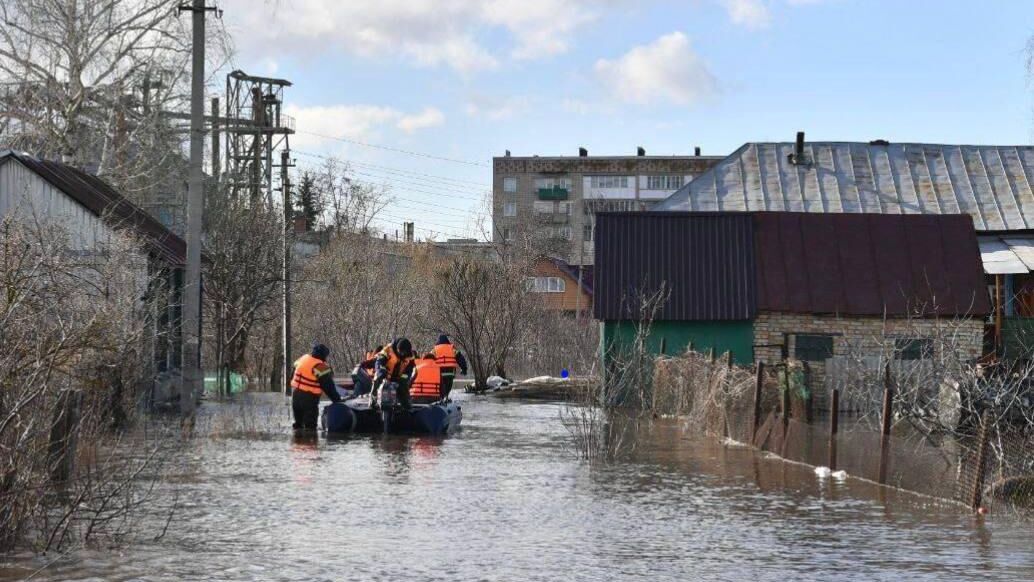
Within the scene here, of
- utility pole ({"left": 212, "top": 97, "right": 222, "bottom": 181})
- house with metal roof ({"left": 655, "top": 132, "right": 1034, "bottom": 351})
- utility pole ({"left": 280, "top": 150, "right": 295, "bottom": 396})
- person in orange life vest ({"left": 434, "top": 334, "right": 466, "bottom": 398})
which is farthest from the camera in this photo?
utility pole ({"left": 212, "top": 97, "right": 222, "bottom": 181})

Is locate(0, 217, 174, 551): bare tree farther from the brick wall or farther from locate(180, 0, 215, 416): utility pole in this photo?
the brick wall

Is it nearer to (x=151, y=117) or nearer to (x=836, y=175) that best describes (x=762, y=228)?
(x=836, y=175)

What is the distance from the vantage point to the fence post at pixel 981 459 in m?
15.5

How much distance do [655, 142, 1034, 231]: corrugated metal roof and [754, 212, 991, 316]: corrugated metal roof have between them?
16.0 feet

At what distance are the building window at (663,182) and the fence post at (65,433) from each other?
348 feet

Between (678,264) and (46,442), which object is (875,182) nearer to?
(678,264)

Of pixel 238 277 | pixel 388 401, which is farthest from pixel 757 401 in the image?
pixel 238 277

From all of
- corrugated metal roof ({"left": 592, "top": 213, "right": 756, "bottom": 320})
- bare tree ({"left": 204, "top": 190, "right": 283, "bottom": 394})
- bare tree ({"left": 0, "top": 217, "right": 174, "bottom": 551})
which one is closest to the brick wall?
corrugated metal roof ({"left": 592, "top": 213, "right": 756, "bottom": 320})

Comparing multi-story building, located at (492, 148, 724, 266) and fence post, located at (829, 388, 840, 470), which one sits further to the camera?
multi-story building, located at (492, 148, 724, 266)

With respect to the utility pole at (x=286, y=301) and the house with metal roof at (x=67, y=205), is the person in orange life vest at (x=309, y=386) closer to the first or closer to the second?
the house with metal roof at (x=67, y=205)

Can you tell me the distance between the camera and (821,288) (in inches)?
1483

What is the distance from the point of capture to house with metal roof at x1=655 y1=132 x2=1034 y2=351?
44594 millimetres

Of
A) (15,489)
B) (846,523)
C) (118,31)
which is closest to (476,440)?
(846,523)

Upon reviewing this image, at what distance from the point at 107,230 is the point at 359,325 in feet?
87.8
